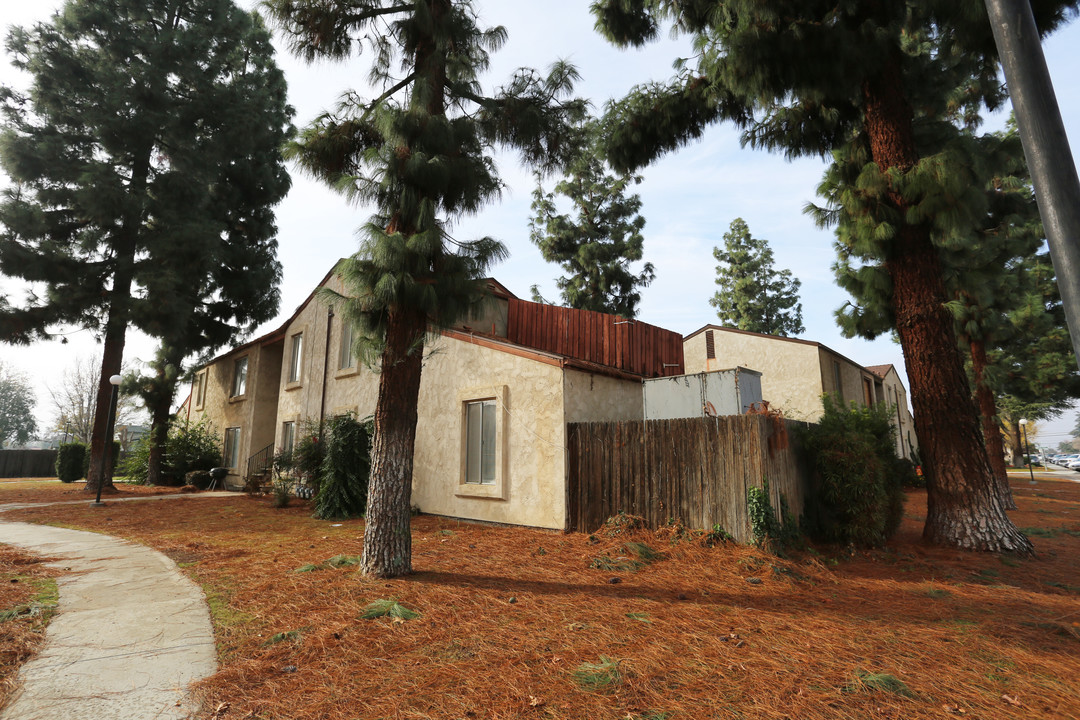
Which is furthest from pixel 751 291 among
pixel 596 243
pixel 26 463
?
pixel 26 463

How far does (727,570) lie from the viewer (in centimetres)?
630

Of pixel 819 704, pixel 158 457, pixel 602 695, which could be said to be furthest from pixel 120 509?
pixel 819 704

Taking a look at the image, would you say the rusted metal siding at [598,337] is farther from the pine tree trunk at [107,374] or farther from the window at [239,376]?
the pine tree trunk at [107,374]

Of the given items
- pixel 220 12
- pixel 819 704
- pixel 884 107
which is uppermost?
pixel 220 12

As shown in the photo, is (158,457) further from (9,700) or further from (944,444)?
(944,444)

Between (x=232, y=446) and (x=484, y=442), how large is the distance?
1552 cm

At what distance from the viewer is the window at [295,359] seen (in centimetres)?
1778

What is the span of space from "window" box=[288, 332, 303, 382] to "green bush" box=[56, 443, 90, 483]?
13121mm

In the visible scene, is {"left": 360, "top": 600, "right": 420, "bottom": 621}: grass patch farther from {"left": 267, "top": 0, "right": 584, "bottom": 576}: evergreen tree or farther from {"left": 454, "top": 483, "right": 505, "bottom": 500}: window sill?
{"left": 454, "top": 483, "right": 505, "bottom": 500}: window sill

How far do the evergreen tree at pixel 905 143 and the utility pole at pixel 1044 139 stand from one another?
233 inches

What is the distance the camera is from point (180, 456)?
21.3 meters

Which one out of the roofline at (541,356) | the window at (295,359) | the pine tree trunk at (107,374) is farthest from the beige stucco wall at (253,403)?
the roofline at (541,356)

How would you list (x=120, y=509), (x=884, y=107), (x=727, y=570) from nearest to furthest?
(x=727, y=570)
(x=884, y=107)
(x=120, y=509)

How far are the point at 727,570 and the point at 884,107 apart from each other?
25.5 ft
